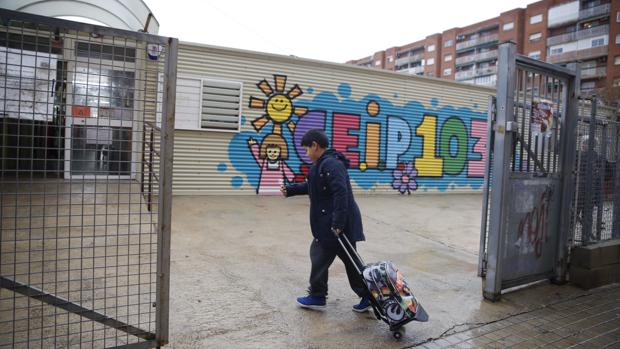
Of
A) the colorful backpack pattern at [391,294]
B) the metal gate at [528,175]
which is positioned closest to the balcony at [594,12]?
the metal gate at [528,175]

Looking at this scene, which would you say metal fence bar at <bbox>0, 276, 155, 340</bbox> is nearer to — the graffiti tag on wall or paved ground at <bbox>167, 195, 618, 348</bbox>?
paved ground at <bbox>167, 195, 618, 348</bbox>

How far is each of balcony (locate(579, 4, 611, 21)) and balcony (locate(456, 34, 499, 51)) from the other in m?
16.7

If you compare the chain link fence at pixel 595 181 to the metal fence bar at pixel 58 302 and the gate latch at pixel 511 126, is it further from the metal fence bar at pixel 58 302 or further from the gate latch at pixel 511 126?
the metal fence bar at pixel 58 302

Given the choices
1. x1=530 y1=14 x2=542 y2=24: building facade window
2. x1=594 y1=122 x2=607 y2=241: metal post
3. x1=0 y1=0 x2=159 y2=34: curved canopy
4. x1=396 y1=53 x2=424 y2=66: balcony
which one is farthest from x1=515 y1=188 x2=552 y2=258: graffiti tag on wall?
x1=396 y1=53 x2=424 y2=66: balcony

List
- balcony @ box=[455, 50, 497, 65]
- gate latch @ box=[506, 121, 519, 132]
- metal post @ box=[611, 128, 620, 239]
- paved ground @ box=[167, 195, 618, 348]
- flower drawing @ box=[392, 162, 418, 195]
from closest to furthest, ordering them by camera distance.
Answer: paved ground @ box=[167, 195, 618, 348] < gate latch @ box=[506, 121, 519, 132] < metal post @ box=[611, 128, 620, 239] < flower drawing @ box=[392, 162, 418, 195] < balcony @ box=[455, 50, 497, 65]

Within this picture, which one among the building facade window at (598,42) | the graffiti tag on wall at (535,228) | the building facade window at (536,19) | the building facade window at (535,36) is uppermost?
the building facade window at (536,19)

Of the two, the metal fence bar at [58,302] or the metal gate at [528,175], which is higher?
the metal gate at [528,175]

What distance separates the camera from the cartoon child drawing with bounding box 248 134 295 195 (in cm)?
1126

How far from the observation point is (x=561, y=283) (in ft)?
17.7

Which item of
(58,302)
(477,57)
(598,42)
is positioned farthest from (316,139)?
(477,57)

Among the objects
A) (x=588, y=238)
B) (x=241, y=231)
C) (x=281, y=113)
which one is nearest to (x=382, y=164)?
(x=281, y=113)

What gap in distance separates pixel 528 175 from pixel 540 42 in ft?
207

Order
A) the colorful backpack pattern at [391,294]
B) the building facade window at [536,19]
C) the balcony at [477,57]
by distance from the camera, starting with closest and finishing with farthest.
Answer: the colorful backpack pattern at [391,294] → the building facade window at [536,19] → the balcony at [477,57]

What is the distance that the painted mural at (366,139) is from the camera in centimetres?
1123
